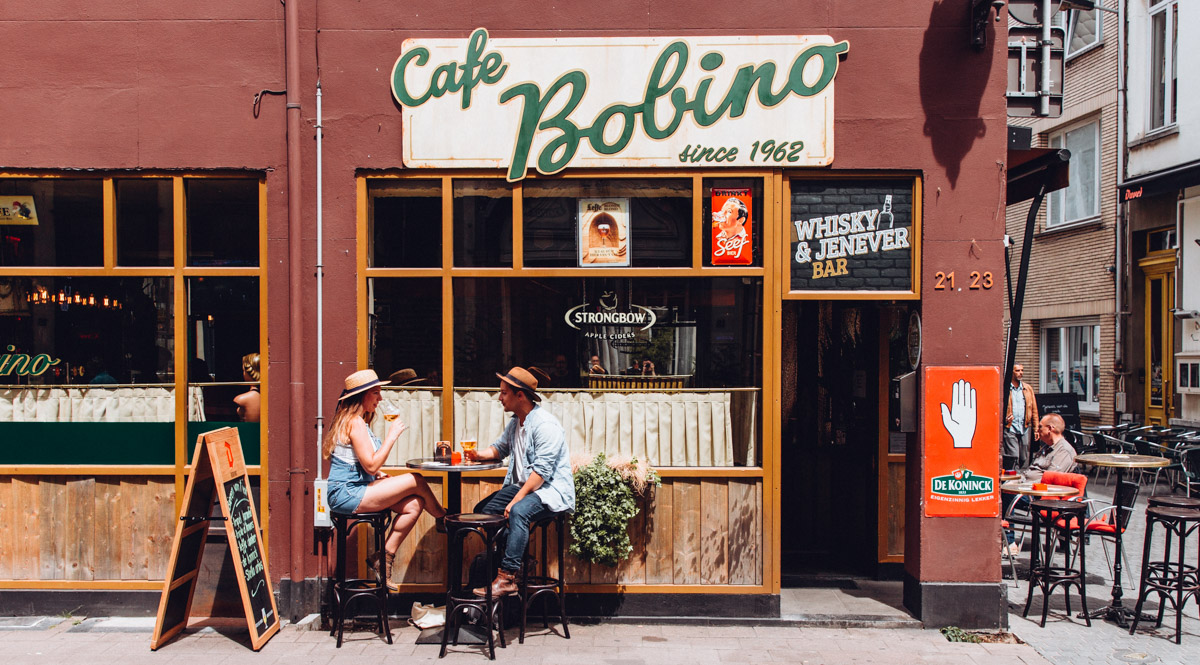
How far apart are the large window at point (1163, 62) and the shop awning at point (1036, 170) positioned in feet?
32.3

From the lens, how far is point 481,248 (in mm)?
6668

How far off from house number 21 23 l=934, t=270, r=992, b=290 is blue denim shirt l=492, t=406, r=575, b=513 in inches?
122

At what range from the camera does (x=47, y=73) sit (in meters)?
6.61

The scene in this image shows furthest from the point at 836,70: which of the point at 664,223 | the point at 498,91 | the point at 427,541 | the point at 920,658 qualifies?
the point at 427,541

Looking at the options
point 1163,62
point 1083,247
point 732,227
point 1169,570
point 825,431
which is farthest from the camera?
point 1083,247

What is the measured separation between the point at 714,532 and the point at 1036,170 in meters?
4.02

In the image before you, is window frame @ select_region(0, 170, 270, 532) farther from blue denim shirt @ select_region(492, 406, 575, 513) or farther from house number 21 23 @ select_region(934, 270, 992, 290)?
A: house number 21 23 @ select_region(934, 270, 992, 290)

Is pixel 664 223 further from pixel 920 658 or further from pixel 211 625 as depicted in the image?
pixel 211 625

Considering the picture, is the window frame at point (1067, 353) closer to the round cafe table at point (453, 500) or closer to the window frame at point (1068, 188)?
the window frame at point (1068, 188)

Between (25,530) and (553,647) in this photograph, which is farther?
(25,530)

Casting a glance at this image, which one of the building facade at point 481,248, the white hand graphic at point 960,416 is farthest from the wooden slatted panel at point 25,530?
the white hand graphic at point 960,416

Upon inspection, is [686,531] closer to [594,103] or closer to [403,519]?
[403,519]

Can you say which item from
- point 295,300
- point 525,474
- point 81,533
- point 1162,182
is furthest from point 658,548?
point 1162,182

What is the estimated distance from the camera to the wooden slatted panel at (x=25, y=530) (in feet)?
21.8
